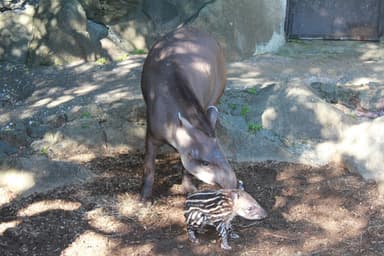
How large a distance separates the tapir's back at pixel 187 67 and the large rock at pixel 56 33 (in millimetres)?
3620

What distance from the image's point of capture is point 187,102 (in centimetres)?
533

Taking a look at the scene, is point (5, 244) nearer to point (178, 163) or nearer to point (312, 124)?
point (178, 163)

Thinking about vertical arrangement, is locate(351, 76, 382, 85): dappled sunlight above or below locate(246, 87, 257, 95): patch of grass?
below

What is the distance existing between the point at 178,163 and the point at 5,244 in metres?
2.30

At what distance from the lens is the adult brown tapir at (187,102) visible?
199 inches

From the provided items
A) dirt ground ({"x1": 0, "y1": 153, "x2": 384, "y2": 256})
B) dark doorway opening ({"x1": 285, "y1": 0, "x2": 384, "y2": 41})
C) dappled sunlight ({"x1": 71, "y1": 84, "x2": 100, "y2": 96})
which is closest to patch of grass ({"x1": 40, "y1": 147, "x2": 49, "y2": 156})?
dirt ground ({"x1": 0, "y1": 153, "x2": 384, "y2": 256})

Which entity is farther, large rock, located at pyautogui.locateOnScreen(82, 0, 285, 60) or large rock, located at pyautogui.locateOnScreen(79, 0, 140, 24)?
large rock, located at pyautogui.locateOnScreen(82, 0, 285, 60)

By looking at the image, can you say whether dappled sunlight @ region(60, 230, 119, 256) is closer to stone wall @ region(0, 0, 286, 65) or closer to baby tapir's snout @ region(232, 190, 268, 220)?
baby tapir's snout @ region(232, 190, 268, 220)

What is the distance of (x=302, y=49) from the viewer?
427 inches

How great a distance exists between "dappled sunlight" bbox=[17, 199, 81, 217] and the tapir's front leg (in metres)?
0.60

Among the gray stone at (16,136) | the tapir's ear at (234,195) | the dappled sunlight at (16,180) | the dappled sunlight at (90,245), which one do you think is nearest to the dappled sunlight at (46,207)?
the dappled sunlight at (16,180)

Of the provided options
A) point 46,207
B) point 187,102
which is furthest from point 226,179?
point 46,207

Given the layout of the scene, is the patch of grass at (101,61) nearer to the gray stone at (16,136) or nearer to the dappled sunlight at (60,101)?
the dappled sunlight at (60,101)

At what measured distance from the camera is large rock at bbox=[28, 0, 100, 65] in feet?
32.0
